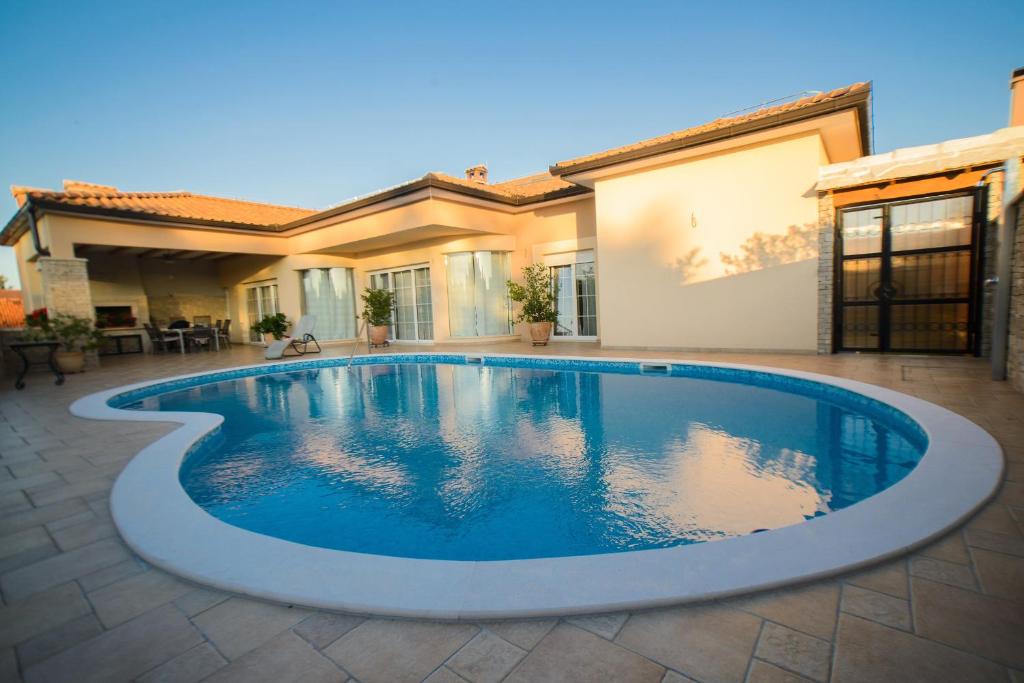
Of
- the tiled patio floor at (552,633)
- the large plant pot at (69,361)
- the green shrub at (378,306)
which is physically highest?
the green shrub at (378,306)

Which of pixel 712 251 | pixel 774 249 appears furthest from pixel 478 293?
pixel 774 249

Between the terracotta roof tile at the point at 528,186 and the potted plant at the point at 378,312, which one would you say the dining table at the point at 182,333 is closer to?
the potted plant at the point at 378,312

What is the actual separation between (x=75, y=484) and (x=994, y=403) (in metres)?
7.84

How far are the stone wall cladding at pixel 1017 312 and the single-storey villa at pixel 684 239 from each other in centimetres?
25

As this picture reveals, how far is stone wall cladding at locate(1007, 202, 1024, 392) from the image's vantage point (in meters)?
4.75

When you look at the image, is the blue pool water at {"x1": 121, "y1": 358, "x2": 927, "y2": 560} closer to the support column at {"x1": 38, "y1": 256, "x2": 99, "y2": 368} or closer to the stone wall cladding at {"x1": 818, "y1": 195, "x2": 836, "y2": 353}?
the stone wall cladding at {"x1": 818, "y1": 195, "x2": 836, "y2": 353}

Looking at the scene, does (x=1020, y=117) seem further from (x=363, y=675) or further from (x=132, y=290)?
(x=132, y=290)

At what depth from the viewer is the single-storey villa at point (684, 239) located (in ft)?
23.5

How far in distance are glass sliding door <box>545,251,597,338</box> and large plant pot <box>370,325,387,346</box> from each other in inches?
206

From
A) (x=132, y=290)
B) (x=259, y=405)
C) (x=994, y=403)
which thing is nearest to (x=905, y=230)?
(x=994, y=403)

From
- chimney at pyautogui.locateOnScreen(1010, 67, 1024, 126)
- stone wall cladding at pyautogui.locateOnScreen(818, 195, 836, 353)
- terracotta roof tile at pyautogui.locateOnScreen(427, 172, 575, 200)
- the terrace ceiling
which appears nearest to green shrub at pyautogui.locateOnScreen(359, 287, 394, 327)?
terracotta roof tile at pyautogui.locateOnScreen(427, 172, 575, 200)

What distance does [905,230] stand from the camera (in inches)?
294

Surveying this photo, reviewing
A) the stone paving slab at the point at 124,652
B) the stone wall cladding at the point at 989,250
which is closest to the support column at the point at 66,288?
the stone paving slab at the point at 124,652

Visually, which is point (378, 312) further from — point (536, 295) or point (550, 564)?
point (550, 564)
